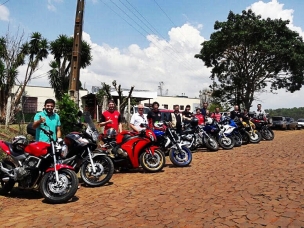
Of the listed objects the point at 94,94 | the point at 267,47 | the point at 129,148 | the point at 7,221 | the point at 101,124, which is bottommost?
the point at 7,221

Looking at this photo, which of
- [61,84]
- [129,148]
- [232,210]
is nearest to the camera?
[232,210]

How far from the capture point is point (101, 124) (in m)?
7.90

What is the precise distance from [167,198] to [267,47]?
21201 millimetres

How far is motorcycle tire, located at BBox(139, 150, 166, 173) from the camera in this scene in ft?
24.2

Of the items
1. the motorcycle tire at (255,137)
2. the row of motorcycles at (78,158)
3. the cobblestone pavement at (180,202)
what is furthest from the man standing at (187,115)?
the cobblestone pavement at (180,202)

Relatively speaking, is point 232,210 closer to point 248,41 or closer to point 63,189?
point 63,189

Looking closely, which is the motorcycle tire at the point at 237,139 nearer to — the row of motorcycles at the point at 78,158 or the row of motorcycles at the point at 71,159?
the row of motorcycles at the point at 78,158

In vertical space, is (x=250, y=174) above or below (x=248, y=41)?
below

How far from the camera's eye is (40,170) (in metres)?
5.39

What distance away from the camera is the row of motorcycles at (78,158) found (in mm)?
5113

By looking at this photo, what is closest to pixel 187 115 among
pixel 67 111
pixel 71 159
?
pixel 67 111

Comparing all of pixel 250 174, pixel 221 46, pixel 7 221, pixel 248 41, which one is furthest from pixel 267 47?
pixel 7 221

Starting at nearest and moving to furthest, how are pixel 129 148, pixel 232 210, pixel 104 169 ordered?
1. pixel 232 210
2. pixel 104 169
3. pixel 129 148

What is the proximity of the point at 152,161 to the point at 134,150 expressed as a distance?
0.55 m
